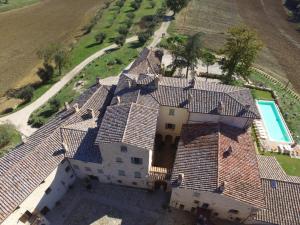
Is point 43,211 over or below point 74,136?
below

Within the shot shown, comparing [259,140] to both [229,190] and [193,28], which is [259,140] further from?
[193,28]

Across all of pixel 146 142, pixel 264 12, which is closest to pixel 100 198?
pixel 146 142

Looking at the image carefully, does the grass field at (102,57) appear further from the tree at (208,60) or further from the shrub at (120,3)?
the tree at (208,60)

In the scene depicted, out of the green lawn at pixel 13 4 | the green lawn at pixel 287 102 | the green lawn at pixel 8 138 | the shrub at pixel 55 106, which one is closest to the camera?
the green lawn at pixel 8 138

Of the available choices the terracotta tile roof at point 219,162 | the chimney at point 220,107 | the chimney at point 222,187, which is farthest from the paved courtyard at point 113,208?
the chimney at point 220,107

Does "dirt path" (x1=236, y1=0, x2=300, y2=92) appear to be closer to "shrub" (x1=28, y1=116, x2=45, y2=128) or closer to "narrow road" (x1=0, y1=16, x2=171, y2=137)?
"narrow road" (x1=0, y1=16, x2=171, y2=137)
